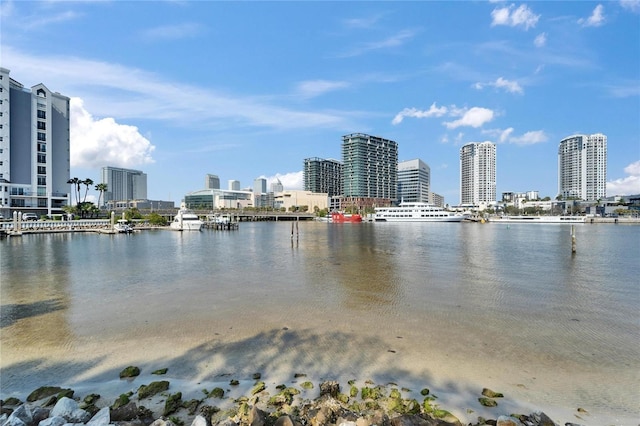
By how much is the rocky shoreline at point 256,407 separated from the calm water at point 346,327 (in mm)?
1007

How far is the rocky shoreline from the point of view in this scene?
19.9ft

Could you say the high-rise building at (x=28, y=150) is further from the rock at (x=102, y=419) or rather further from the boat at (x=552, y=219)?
the boat at (x=552, y=219)

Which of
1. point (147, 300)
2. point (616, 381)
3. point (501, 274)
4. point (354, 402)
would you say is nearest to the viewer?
point (354, 402)

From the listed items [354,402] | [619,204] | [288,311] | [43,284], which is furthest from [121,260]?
[619,204]

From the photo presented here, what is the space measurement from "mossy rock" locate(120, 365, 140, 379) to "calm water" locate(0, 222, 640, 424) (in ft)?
1.75

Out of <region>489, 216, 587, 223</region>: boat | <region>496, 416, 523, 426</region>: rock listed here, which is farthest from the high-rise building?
<region>489, 216, 587, 223</region>: boat

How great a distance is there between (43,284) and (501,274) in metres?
32.2

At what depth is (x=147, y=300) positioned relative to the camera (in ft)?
58.6

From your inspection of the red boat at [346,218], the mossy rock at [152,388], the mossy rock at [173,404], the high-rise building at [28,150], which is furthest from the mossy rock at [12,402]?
the red boat at [346,218]

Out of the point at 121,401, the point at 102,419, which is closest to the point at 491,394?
the point at 102,419

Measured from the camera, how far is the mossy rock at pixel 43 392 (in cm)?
777

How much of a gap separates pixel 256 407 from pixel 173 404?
2.17 m

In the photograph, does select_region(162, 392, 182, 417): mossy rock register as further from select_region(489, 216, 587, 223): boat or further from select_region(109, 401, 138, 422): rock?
select_region(489, 216, 587, 223): boat

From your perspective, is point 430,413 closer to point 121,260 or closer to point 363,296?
point 363,296
